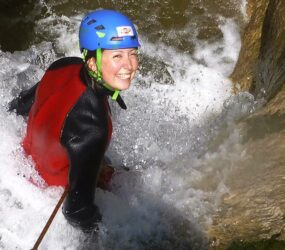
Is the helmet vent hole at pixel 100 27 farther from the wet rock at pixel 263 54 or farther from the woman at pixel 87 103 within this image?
the wet rock at pixel 263 54

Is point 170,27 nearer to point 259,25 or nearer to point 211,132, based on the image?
point 259,25

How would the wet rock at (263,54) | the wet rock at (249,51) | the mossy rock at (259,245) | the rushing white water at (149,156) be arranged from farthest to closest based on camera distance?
the wet rock at (249,51)
the wet rock at (263,54)
the rushing white water at (149,156)
the mossy rock at (259,245)

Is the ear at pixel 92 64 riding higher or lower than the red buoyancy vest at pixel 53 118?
higher

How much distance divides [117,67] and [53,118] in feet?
2.00

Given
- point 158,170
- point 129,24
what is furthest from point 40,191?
point 129,24

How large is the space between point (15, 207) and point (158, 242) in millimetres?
1488

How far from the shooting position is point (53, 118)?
316 cm

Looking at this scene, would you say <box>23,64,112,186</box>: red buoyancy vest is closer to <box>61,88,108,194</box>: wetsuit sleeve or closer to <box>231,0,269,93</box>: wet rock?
<box>61,88,108,194</box>: wetsuit sleeve

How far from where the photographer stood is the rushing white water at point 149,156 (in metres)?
4.19

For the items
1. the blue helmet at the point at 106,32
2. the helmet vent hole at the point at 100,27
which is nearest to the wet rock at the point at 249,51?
the blue helmet at the point at 106,32

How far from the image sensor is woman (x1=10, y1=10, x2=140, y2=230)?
302 centimetres

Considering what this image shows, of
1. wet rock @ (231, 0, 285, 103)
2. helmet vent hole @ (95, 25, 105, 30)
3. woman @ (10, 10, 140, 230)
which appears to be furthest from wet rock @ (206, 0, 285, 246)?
helmet vent hole @ (95, 25, 105, 30)

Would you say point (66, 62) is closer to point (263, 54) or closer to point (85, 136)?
point (85, 136)

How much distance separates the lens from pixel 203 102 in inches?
258
